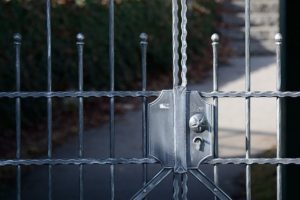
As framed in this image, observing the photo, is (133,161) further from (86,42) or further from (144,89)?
(86,42)

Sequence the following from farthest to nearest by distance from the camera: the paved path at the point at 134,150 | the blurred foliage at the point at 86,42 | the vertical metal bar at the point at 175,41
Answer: the blurred foliage at the point at 86,42 < the paved path at the point at 134,150 < the vertical metal bar at the point at 175,41

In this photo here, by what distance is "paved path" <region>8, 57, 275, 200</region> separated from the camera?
8.26 m

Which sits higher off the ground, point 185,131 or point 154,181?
point 185,131

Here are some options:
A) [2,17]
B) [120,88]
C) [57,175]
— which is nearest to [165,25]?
[120,88]

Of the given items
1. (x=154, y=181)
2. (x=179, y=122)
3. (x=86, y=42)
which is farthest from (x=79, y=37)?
(x=86, y=42)

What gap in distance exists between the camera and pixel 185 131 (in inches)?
185

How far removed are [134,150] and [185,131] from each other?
5185 mm

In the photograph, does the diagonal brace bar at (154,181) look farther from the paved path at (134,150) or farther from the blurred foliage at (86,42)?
the blurred foliage at (86,42)

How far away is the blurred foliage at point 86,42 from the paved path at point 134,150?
0.82 metres

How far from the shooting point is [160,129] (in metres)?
4.75

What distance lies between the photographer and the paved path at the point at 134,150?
8.26 metres

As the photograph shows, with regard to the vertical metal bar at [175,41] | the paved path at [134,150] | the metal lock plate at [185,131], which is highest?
the vertical metal bar at [175,41]

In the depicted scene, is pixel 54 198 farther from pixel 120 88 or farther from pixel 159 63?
pixel 159 63

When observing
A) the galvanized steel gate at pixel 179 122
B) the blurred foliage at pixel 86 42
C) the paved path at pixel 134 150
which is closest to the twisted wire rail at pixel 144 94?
the galvanized steel gate at pixel 179 122
